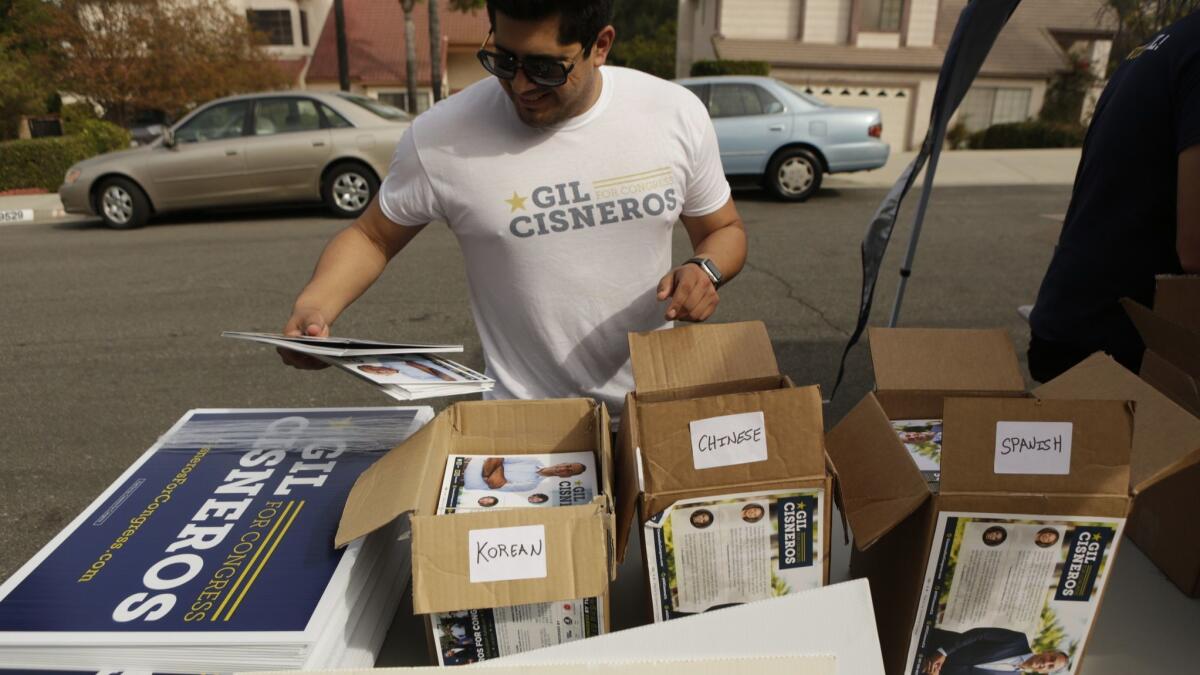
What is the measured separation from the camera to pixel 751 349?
1.41m

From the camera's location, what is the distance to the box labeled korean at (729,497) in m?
1.07

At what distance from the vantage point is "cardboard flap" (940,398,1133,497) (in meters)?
1.05

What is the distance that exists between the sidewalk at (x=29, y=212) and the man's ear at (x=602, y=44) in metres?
11.6

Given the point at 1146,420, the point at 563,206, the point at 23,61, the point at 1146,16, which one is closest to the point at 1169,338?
the point at 1146,420

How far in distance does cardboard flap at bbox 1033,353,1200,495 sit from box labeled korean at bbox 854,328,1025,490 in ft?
0.32

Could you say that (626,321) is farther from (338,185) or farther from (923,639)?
(338,185)

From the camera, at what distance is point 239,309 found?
19.9ft

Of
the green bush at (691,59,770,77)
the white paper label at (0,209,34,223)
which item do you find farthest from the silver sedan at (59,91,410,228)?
the green bush at (691,59,770,77)

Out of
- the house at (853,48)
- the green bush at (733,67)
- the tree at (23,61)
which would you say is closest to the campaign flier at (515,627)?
the tree at (23,61)

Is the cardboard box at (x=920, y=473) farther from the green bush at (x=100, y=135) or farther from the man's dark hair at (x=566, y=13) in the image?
the green bush at (x=100, y=135)

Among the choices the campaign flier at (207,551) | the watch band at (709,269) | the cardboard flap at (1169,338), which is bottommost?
the campaign flier at (207,551)

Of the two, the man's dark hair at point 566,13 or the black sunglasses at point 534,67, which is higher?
the man's dark hair at point 566,13

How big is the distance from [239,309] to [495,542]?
18.6 feet

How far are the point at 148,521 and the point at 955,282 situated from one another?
627 cm
